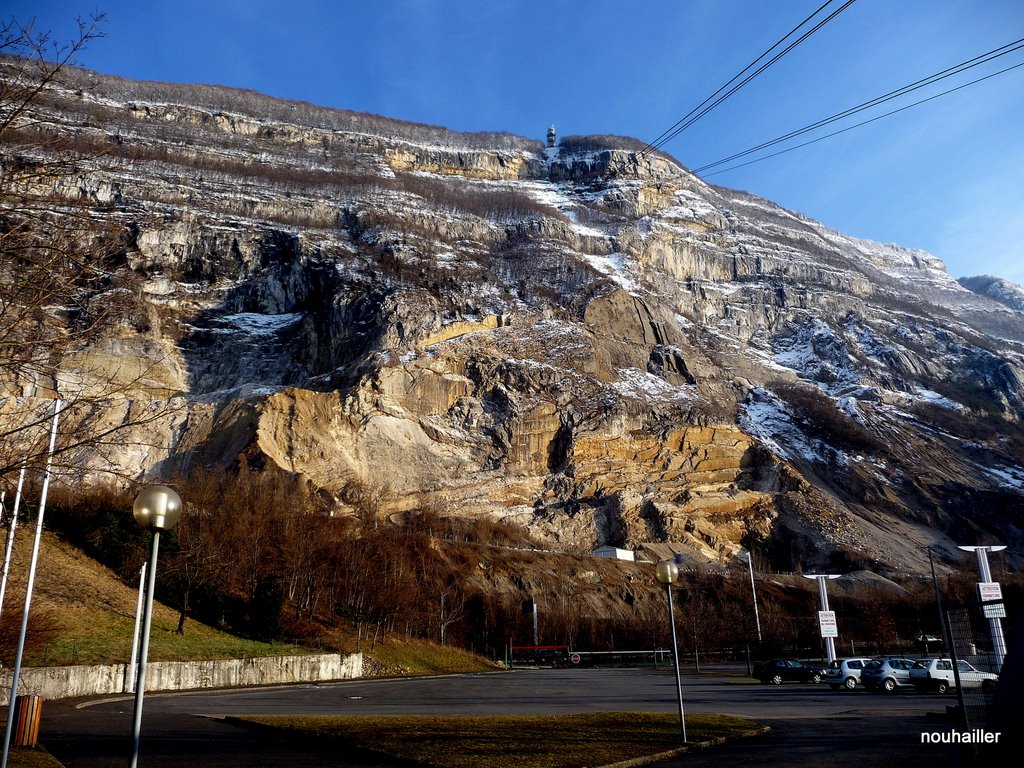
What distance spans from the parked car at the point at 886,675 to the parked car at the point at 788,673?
487 cm

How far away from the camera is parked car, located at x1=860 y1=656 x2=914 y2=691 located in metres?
24.1

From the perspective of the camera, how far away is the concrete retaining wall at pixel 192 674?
21531 millimetres

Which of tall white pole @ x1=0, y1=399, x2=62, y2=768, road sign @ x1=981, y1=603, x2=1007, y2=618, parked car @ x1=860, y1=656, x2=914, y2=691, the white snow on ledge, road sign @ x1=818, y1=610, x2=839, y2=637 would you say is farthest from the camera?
the white snow on ledge

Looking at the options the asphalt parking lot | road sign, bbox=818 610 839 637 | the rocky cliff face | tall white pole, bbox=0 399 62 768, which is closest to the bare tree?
tall white pole, bbox=0 399 62 768

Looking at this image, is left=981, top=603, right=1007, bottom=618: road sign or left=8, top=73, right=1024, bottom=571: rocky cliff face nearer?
left=981, top=603, right=1007, bottom=618: road sign

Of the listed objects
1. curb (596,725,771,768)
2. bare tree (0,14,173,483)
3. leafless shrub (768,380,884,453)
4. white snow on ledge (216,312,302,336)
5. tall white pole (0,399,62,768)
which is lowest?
curb (596,725,771,768)

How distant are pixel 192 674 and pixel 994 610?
26.6 m

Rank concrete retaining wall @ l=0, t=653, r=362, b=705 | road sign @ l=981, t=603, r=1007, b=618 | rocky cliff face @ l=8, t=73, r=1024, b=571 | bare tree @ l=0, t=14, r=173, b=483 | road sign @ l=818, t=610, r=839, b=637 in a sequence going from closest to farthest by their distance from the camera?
bare tree @ l=0, t=14, r=173, b=483 < road sign @ l=981, t=603, r=1007, b=618 < concrete retaining wall @ l=0, t=653, r=362, b=705 < road sign @ l=818, t=610, r=839, b=637 < rocky cliff face @ l=8, t=73, r=1024, b=571

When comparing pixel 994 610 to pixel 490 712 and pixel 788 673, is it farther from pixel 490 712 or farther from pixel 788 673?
pixel 788 673

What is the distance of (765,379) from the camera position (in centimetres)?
12138

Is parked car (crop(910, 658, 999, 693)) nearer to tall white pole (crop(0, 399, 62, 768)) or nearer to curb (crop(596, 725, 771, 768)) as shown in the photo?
curb (crop(596, 725, 771, 768))

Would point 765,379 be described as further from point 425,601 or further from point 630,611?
point 425,601

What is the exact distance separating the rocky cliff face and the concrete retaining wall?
90.0ft

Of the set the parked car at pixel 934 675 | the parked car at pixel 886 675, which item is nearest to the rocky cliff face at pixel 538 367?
the parked car at pixel 886 675
